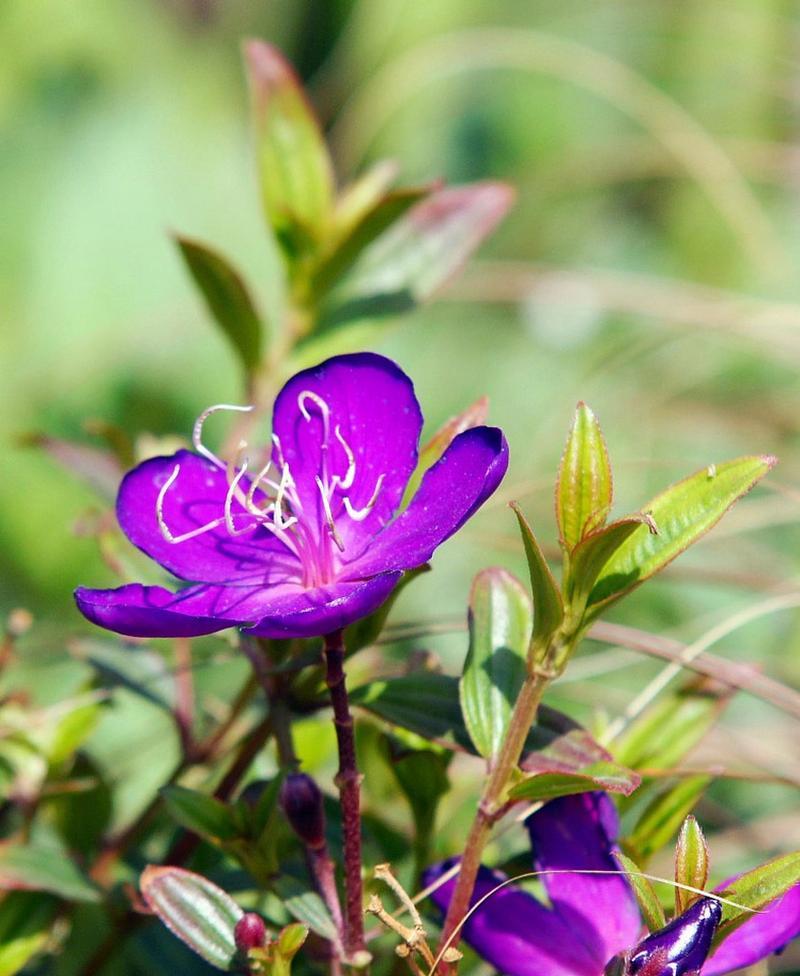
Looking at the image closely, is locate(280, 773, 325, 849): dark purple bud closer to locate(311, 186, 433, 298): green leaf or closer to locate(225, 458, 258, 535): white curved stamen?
locate(225, 458, 258, 535): white curved stamen

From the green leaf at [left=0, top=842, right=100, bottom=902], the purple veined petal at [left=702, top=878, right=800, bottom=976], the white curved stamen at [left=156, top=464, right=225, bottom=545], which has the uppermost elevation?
the white curved stamen at [left=156, top=464, right=225, bottom=545]

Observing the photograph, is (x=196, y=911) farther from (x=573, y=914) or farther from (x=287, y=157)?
(x=287, y=157)

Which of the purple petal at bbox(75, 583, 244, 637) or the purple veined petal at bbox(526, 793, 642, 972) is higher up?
the purple petal at bbox(75, 583, 244, 637)

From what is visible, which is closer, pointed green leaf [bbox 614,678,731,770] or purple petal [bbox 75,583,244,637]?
purple petal [bbox 75,583,244,637]

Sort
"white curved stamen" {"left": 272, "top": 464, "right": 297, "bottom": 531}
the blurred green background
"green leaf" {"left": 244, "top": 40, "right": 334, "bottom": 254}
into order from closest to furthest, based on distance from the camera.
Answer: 1. "white curved stamen" {"left": 272, "top": 464, "right": 297, "bottom": 531}
2. "green leaf" {"left": 244, "top": 40, "right": 334, "bottom": 254}
3. the blurred green background

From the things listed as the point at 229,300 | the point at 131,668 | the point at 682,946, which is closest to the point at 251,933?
the point at 682,946

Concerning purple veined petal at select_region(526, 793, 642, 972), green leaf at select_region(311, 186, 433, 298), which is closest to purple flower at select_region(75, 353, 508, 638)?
purple veined petal at select_region(526, 793, 642, 972)

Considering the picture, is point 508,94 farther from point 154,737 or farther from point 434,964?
point 434,964

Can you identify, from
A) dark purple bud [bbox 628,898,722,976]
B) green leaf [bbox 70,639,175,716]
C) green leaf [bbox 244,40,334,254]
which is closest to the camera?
dark purple bud [bbox 628,898,722,976]
